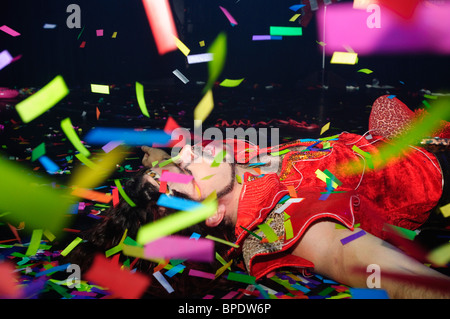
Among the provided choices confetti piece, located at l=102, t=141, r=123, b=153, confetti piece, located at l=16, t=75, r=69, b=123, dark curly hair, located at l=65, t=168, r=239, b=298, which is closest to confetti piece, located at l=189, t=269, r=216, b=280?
dark curly hair, located at l=65, t=168, r=239, b=298

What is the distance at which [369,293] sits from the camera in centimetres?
90

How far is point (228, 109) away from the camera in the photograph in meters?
4.22

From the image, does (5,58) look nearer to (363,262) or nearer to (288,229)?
(288,229)

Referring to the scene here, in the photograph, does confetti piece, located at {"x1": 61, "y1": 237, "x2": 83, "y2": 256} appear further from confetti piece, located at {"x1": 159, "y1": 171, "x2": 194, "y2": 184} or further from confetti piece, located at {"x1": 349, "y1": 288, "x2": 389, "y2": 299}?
confetti piece, located at {"x1": 349, "y1": 288, "x2": 389, "y2": 299}

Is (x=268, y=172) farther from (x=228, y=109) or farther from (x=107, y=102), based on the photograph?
(x=107, y=102)

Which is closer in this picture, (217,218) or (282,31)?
(217,218)

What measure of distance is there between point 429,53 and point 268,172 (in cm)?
512

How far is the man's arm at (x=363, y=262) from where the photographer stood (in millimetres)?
832

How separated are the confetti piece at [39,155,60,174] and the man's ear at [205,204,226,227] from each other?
1.12 m

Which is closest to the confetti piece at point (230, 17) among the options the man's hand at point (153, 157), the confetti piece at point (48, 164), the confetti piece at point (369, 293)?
the confetti piece at point (48, 164)

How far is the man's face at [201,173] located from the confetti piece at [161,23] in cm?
592

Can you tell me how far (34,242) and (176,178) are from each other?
53 cm

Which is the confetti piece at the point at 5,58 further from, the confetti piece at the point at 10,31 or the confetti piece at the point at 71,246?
the confetti piece at the point at 71,246

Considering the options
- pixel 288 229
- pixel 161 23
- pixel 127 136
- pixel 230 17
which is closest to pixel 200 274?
pixel 288 229
